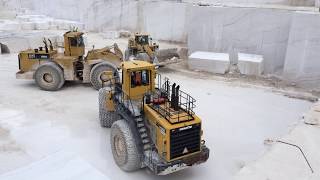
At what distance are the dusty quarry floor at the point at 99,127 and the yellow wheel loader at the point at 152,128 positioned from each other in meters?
0.61

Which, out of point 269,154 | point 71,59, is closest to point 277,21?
point 71,59

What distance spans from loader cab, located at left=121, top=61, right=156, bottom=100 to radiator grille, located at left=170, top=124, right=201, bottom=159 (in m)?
1.71

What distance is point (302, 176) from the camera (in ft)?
19.7

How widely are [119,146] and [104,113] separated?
201 centimetres

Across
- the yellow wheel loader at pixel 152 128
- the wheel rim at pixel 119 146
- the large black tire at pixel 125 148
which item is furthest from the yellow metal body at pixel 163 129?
the wheel rim at pixel 119 146

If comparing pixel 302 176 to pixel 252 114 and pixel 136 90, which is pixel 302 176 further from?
pixel 252 114

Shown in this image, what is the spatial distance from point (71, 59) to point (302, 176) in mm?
9157

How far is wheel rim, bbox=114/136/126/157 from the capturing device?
7.64 metres

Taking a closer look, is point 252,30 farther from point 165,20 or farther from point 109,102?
point 109,102

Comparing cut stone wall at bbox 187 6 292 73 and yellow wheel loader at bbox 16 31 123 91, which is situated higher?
cut stone wall at bbox 187 6 292 73

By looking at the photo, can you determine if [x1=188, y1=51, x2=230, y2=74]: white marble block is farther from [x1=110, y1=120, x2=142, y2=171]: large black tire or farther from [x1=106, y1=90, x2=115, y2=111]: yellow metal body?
[x1=110, y1=120, x2=142, y2=171]: large black tire

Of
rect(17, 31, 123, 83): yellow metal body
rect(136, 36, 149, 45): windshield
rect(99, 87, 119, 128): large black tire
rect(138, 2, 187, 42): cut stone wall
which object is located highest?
rect(138, 2, 187, 42): cut stone wall

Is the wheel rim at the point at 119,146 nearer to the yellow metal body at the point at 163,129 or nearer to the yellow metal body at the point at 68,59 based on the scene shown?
the yellow metal body at the point at 163,129

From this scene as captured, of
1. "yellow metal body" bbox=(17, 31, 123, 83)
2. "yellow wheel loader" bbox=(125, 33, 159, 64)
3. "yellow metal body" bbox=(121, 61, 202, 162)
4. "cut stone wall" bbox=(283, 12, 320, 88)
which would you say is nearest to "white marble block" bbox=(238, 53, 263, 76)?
"cut stone wall" bbox=(283, 12, 320, 88)
